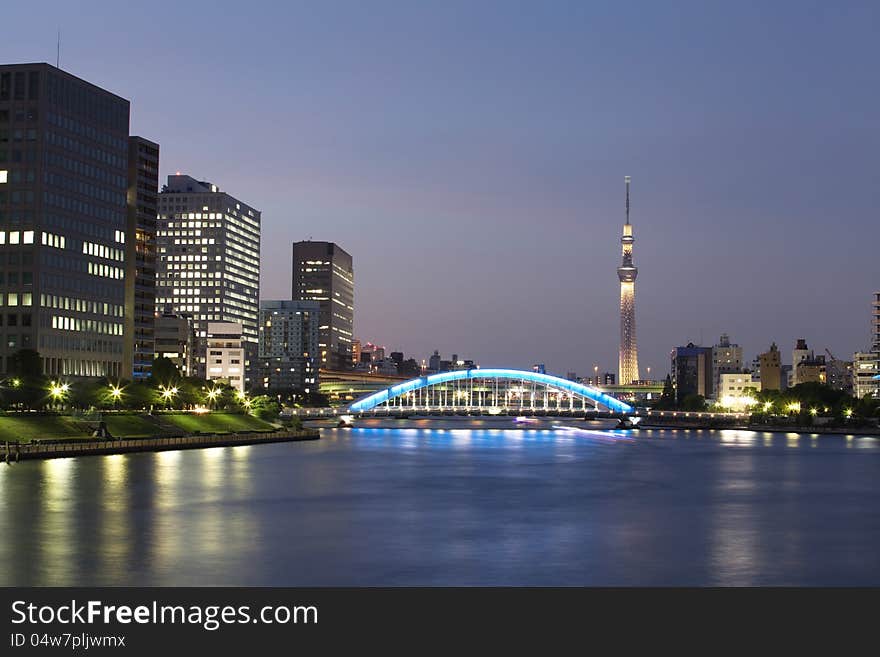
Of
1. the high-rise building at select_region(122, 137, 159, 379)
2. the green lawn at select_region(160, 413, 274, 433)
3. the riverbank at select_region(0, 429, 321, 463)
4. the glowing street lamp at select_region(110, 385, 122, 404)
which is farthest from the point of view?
the high-rise building at select_region(122, 137, 159, 379)

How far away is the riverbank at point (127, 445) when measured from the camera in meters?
81.4

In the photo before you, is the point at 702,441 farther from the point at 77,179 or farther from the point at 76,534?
the point at 76,534

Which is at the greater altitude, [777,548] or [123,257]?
[123,257]

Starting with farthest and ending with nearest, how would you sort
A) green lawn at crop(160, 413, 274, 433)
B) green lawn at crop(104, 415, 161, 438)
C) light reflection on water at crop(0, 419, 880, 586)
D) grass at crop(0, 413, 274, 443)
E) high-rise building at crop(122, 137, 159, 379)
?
high-rise building at crop(122, 137, 159, 379), green lawn at crop(160, 413, 274, 433), green lawn at crop(104, 415, 161, 438), grass at crop(0, 413, 274, 443), light reflection on water at crop(0, 419, 880, 586)

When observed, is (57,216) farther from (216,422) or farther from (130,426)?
(130,426)

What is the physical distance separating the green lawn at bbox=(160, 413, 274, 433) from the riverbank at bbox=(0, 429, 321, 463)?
315 centimetres

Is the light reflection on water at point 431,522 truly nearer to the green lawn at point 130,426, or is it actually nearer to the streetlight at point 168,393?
the green lawn at point 130,426

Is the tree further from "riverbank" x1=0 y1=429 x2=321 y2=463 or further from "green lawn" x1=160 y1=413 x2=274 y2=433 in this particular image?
"riverbank" x1=0 y1=429 x2=321 y2=463

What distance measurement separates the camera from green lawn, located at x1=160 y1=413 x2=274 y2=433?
387 ft

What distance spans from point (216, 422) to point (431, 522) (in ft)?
266

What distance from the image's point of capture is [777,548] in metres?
42.9

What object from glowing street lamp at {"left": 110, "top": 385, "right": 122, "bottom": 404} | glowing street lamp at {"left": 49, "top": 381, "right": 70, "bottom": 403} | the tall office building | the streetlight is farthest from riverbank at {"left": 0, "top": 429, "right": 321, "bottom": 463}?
the tall office building

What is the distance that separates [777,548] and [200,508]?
25.7 metres
